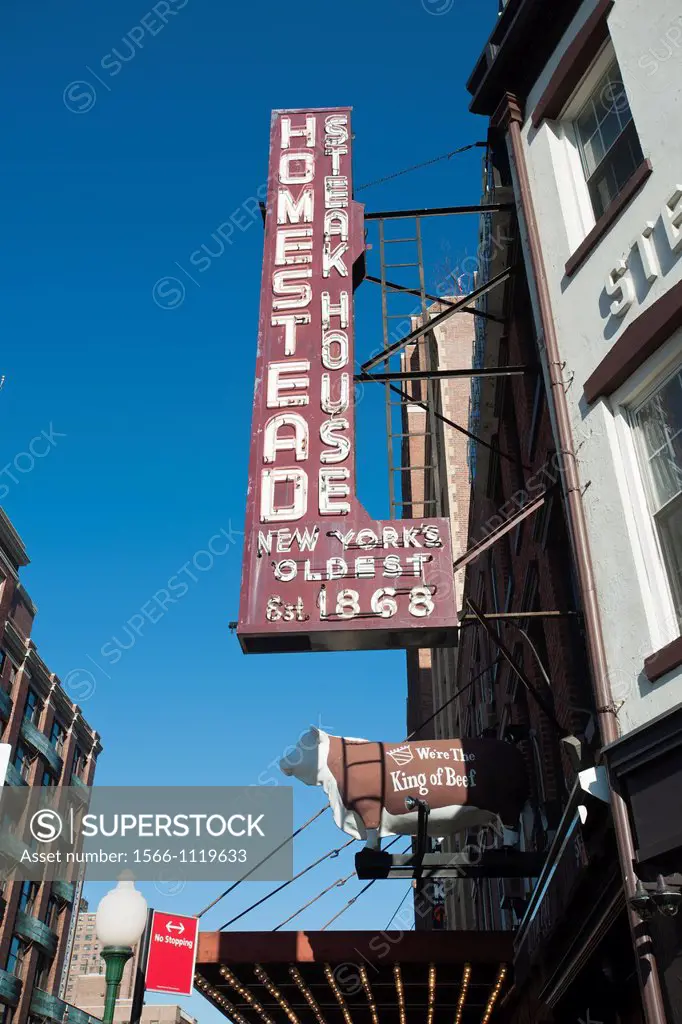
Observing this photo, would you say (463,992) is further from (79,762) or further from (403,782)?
(79,762)

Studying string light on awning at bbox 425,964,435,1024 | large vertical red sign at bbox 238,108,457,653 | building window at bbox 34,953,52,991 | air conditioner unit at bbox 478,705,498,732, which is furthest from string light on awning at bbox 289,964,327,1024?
building window at bbox 34,953,52,991

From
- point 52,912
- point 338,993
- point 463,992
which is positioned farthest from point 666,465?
point 52,912

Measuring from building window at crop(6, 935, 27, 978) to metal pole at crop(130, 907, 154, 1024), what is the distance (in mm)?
50042

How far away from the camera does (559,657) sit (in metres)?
10.9

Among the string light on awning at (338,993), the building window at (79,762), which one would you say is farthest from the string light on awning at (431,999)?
the building window at (79,762)

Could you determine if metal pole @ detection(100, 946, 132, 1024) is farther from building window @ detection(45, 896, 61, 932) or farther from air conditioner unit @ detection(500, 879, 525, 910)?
building window @ detection(45, 896, 61, 932)

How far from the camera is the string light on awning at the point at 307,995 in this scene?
483 inches

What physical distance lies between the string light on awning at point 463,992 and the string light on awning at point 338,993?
1.74 m

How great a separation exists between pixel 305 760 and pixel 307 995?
4775 mm

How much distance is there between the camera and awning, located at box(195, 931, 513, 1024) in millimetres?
11648

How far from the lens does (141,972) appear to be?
8.45 m

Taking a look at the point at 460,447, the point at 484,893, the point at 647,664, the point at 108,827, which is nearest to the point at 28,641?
the point at 108,827

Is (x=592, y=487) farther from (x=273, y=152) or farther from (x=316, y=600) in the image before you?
(x=273, y=152)

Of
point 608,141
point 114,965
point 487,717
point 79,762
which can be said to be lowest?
point 114,965
